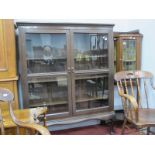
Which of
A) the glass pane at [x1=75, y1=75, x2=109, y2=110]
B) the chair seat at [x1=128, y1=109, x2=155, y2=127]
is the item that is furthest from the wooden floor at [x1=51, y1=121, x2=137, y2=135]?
the chair seat at [x1=128, y1=109, x2=155, y2=127]

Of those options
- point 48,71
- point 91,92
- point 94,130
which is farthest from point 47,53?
point 94,130

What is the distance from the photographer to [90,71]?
236 cm

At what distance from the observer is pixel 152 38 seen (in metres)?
2.58

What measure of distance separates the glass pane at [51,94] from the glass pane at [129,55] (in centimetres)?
98

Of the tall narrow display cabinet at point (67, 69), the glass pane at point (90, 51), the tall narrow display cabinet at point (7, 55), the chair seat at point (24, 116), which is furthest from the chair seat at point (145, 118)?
Result: the tall narrow display cabinet at point (7, 55)

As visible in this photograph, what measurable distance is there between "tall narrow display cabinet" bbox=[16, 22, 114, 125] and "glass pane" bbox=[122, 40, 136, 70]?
0.36 m

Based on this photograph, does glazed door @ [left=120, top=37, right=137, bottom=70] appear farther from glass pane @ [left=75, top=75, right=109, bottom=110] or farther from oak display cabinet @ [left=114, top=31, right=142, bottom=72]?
glass pane @ [left=75, top=75, right=109, bottom=110]

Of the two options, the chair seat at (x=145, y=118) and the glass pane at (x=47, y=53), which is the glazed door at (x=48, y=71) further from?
the chair seat at (x=145, y=118)

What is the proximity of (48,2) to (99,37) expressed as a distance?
166 centimetres

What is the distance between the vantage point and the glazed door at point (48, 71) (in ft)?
7.02

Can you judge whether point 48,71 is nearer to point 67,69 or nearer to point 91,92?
point 67,69

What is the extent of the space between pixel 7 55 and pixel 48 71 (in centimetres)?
52
